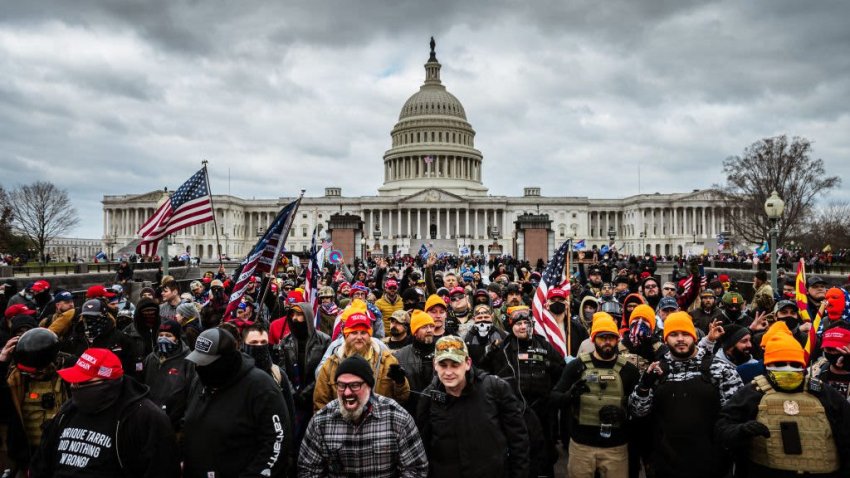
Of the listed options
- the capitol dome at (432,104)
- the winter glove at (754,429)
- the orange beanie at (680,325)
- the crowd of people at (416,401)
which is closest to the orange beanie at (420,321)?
the crowd of people at (416,401)

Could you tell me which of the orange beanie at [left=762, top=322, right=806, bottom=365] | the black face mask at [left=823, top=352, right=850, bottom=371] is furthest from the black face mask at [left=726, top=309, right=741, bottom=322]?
the orange beanie at [left=762, top=322, right=806, bottom=365]

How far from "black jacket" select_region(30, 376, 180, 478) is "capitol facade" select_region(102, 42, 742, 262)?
9327 cm

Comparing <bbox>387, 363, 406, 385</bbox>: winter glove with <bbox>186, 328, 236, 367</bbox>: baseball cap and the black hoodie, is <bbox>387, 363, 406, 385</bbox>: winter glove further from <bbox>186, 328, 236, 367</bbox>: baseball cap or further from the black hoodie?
the black hoodie

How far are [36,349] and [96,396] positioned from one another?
1.63 m

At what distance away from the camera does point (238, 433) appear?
422 cm

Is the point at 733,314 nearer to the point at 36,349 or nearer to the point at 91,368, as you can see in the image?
the point at 91,368

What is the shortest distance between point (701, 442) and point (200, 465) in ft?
12.6

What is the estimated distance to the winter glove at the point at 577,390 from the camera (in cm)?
529

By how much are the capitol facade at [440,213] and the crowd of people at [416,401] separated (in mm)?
91069

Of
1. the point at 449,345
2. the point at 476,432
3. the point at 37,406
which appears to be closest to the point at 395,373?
the point at 449,345

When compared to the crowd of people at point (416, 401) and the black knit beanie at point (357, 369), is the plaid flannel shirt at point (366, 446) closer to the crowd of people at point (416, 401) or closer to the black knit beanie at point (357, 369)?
the crowd of people at point (416, 401)

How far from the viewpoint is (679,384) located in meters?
5.14

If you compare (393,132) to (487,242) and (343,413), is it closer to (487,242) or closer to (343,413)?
(487,242)

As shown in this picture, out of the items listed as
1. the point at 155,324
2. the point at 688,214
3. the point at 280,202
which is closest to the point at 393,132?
the point at 280,202
